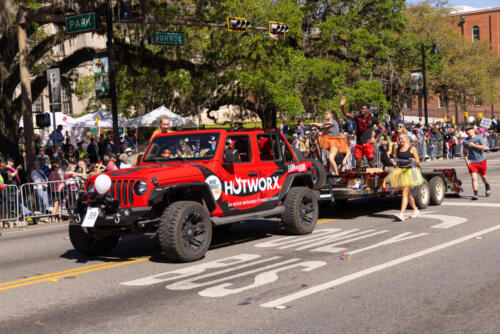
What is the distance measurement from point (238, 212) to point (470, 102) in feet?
161

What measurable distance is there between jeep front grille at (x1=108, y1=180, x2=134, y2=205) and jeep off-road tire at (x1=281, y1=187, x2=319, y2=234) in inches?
119

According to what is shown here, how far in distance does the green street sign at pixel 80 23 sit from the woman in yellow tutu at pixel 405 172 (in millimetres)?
9787

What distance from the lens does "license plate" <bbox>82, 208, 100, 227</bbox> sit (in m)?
8.24

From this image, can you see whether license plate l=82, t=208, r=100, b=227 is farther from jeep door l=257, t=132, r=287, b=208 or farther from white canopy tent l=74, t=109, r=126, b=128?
white canopy tent l=74, t=109, r=126, b=128

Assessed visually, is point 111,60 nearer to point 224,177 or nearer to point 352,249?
point 224,177

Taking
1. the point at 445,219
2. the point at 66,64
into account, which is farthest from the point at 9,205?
the point at 445,219

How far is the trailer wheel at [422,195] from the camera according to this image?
1300cm

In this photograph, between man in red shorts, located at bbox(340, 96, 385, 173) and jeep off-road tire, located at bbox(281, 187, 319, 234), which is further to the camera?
man in red shorts, located at bbox(340, 96, 385, 173)

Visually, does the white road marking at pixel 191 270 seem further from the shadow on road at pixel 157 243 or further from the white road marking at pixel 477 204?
the white road marking at pixel 477 204

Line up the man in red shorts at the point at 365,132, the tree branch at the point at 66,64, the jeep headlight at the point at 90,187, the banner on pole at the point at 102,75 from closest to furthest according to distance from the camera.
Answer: the jeep headlight at the point at 90,187, the man in red shorts at the point at 365,132, the banner on pole at the point at 102,75, the tree branch at the point at 66,64

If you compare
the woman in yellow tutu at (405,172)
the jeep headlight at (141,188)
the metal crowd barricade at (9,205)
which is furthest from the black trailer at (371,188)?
the metal crowd barricade at (9,205)

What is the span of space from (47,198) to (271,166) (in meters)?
7.62

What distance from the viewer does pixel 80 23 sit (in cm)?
1727

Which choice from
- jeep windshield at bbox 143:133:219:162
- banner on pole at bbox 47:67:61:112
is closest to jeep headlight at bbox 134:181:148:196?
jeep windshield at bbox 143:133:219:162
